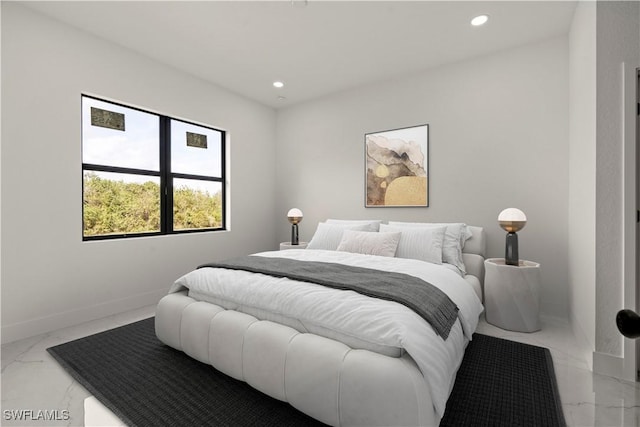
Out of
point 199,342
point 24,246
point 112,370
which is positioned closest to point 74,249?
point 24,246

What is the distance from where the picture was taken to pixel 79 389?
1776 mm

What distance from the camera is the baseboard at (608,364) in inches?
73.4

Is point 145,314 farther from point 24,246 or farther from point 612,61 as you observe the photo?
point 612,61

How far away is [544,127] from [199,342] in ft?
11.8

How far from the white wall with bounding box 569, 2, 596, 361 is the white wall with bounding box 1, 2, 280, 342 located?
12.8 ft

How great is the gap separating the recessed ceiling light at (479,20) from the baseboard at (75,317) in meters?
4.24

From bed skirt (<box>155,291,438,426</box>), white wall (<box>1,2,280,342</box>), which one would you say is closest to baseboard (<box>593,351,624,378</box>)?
bed skirt (<box>155,291,438,426</box>)

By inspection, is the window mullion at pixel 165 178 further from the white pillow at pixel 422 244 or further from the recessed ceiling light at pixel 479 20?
the recessed ceiling light at pixel 479 20

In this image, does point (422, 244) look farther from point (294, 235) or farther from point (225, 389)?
point (225, 389)

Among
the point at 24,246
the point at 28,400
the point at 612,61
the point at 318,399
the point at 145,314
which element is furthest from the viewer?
the point at 145,314

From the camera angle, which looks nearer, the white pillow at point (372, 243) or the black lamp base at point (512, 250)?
the black lamp base at point (512, 250)

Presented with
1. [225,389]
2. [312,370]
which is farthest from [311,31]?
[225,389]

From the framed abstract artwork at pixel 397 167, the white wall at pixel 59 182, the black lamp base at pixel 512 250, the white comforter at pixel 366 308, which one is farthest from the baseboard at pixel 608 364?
the white wall at pixel 59 182

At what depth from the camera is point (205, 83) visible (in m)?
3.90
